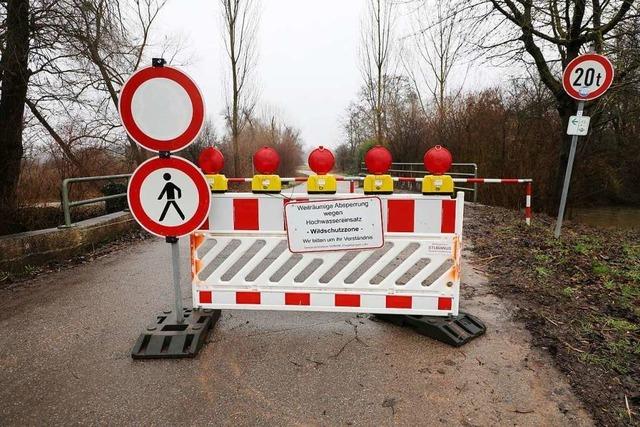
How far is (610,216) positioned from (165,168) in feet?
66.0

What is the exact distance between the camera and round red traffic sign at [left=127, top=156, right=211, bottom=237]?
2984mm

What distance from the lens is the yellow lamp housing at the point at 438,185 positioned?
316cm

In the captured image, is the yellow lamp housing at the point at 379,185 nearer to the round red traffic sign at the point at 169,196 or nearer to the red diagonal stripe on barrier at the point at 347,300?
the red diagonal stripe on barrier at the point at 347,300

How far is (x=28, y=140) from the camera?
931 centimetres

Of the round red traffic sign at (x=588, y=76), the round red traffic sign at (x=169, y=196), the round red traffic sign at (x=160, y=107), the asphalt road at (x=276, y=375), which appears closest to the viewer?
the asphalt road at (x=276, y=375)

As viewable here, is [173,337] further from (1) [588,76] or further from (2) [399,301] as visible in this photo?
(1) [588,76]

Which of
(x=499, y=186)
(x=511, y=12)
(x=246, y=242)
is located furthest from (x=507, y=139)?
(x=246, y=242)

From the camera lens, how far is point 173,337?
3053mm

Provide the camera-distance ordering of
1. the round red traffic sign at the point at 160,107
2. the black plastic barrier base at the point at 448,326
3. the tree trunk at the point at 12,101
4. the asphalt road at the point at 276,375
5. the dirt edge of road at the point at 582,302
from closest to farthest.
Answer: the asphalt road at the point at 276,375
the dirt edge of road at the point at 582,302
the round red traffic sign at the point at 160,107
the black plastic barrier base at the point at 448,326
the tree trunk at the point at 12,101

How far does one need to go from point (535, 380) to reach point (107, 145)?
14.2 metres

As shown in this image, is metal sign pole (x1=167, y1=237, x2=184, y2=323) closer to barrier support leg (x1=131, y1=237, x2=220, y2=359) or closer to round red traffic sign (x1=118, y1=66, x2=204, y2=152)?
barrier support leg (x1=131, y1=237, x2=220, y2=359)

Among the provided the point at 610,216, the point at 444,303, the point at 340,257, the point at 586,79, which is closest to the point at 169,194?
the point at 340,257

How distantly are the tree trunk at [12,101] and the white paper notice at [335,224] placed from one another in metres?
4.71

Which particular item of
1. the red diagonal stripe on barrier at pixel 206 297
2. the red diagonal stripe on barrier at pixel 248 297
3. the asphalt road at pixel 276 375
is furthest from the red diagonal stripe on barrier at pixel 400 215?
the red diagonal stripe on barrier at pixel 206 297
